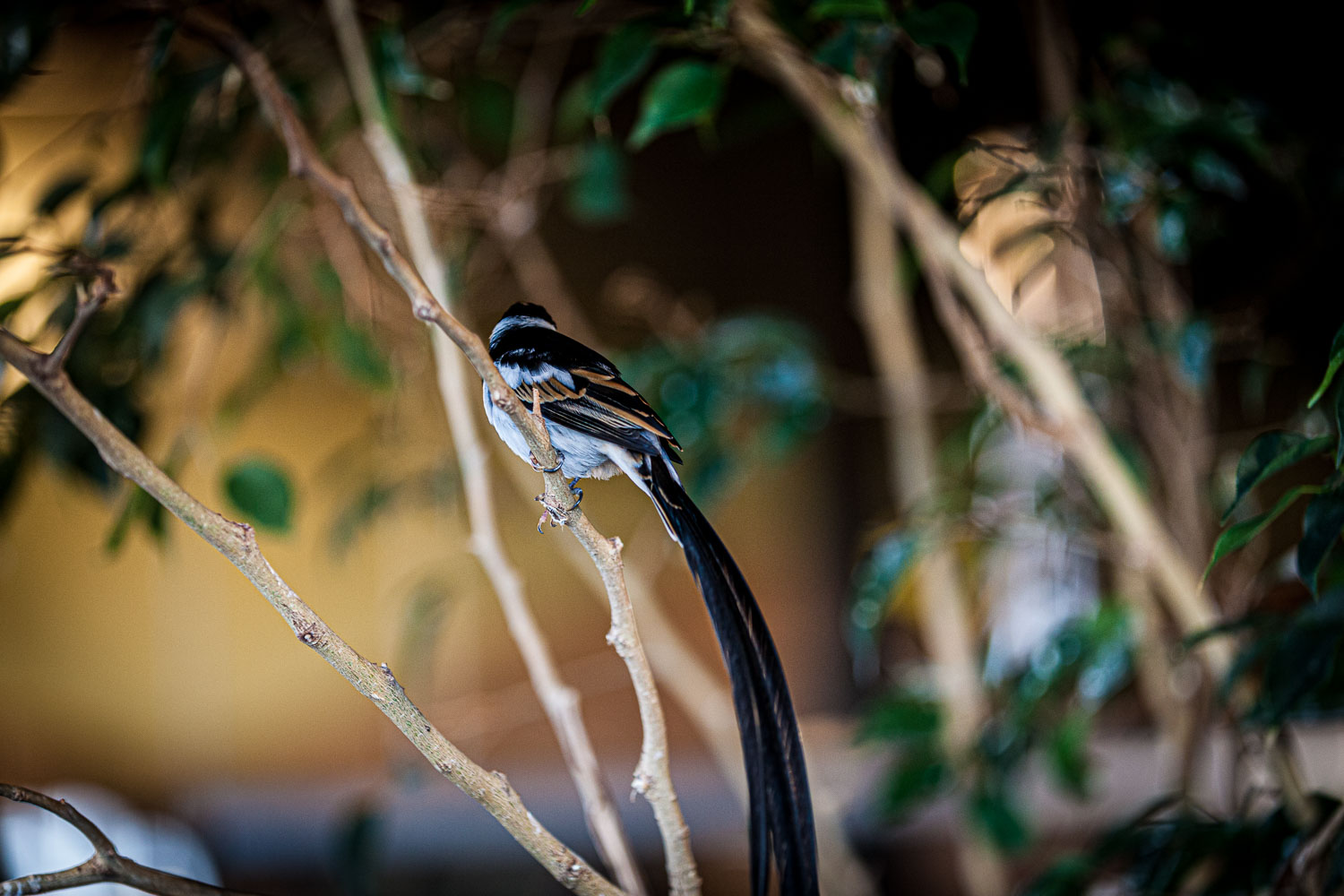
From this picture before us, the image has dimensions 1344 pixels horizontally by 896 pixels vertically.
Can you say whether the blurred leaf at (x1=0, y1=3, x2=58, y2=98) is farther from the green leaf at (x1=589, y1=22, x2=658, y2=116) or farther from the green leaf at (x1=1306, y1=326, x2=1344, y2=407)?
the green leaf at (x1=1306, y1=326, x2=1344, y2=407)

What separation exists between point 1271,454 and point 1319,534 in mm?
44

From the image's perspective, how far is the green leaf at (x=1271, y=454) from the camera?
17.4 inches

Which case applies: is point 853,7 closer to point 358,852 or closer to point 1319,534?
point 1319,534

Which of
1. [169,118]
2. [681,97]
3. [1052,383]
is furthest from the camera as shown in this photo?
[1052,383]

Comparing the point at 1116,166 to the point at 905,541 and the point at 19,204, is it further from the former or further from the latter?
the point at 19,204

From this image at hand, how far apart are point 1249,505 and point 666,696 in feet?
4.99

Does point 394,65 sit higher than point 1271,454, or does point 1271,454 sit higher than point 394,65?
point 394,65

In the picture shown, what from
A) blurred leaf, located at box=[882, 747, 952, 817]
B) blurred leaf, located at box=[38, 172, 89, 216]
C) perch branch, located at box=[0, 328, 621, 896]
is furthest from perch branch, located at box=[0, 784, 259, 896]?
blurred leaf, located at box=[882, 747, 952, 817]

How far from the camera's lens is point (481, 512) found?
61 cm

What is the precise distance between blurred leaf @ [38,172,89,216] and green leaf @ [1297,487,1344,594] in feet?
3.03

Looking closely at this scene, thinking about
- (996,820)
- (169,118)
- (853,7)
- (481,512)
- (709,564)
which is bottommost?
(996,820)

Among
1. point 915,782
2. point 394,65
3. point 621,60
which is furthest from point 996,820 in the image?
point 394,65

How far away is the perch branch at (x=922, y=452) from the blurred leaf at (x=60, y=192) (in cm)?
82

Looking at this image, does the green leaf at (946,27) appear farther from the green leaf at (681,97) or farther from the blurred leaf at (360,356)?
the blurred leaf at (360,356)
